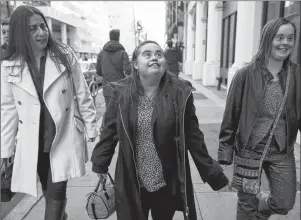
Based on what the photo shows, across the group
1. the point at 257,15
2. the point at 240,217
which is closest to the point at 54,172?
the point at 240,217

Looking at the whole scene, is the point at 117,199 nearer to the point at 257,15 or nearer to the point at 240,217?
the point at 240,217

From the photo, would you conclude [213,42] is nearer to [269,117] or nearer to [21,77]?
[269,117]

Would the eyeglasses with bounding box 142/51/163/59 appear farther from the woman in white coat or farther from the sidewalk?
the sidewalk

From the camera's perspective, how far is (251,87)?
2.60 meters

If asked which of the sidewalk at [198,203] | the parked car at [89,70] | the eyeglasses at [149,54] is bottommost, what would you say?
the sidewalk at [198,203]

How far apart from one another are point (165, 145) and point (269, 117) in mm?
979

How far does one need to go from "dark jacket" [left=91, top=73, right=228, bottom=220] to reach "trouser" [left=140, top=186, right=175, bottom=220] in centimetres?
6

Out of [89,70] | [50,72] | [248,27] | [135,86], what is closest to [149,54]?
[135,86]

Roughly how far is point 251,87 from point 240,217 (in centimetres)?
119

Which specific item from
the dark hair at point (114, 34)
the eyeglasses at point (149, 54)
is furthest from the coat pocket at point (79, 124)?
the dark hair at point (114, 34)

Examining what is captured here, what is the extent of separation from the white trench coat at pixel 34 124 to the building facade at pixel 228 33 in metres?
5.50

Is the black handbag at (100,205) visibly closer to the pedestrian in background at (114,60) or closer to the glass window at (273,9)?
the pedestrian in background at (114,60)

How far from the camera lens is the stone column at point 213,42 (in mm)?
15391

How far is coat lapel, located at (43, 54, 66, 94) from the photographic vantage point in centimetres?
251
